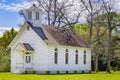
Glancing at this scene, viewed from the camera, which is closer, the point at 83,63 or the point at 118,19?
the point at 83,63

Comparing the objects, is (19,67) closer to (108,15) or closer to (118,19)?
A: (108,15)

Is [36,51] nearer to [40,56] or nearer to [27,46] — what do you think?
[40,56]

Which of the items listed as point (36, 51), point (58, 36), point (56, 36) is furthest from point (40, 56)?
point (58, 36)

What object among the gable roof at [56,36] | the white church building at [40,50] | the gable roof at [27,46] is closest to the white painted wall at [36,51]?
the white church building at [40,50]

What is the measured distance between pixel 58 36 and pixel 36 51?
428 cm

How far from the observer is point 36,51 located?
136 feet

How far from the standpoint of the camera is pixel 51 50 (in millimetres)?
41281

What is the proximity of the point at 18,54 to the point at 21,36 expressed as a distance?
7.88 ft

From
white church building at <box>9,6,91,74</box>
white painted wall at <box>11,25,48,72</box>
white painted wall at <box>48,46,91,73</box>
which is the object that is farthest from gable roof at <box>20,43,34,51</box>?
white painted wall at <box>48,46,91,73</box>

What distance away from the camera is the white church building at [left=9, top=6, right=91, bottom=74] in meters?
41.0

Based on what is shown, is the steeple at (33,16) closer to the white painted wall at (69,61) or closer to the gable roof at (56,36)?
the gable roof at (56,36)

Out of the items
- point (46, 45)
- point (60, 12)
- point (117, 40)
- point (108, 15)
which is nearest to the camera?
point (46, 45)

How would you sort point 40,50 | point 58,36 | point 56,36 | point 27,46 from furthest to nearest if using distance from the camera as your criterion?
1. point 58,36
2. point 56,36
3. point 27,46
4. point 40,50

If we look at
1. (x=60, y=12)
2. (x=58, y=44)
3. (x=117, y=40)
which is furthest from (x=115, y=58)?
(x=58, y=44)
